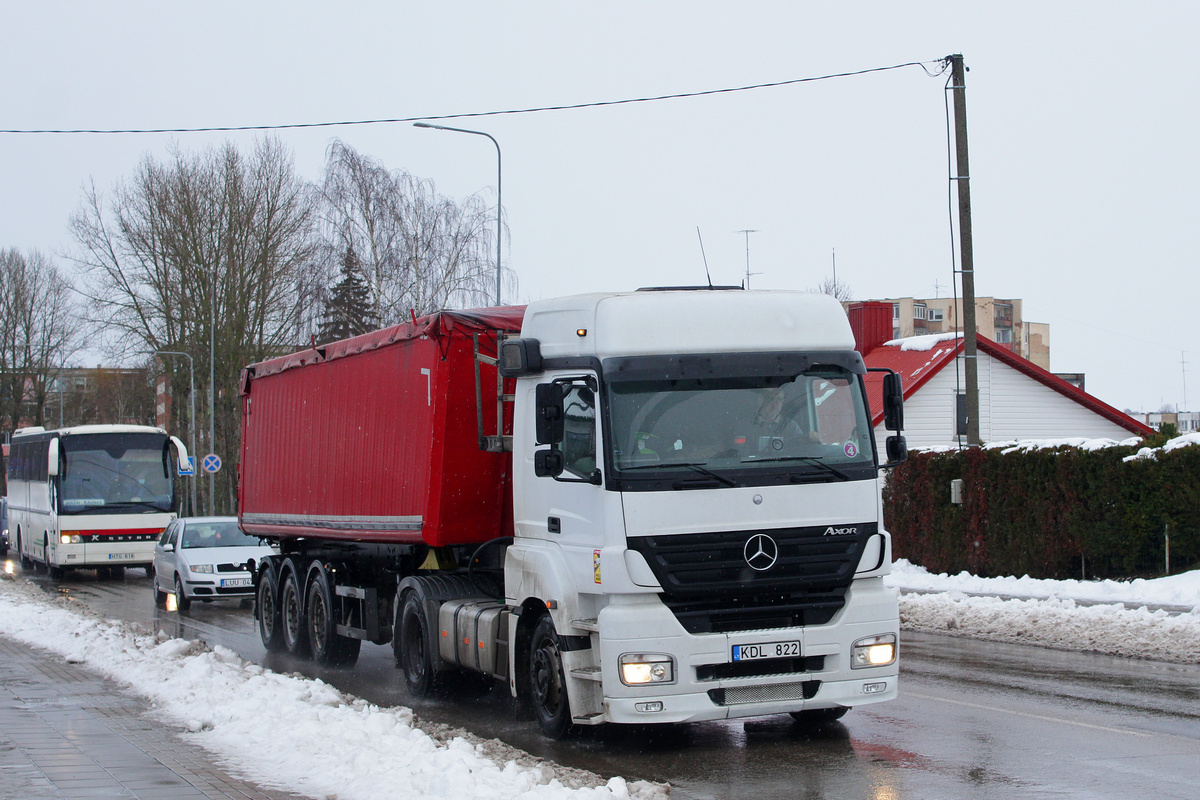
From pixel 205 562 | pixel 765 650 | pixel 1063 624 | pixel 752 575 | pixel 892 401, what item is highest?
pixel 892 401

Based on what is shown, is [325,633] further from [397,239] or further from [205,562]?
[397,239]

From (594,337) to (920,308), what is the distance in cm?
11341

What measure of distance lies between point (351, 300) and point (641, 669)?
140 feet

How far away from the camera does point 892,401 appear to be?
9.08 meters

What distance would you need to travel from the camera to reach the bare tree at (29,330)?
70.9 meters

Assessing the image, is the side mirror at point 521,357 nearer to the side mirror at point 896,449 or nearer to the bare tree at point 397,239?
the side mirror at point 896,449

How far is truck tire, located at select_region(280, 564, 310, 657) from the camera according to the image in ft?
47.7

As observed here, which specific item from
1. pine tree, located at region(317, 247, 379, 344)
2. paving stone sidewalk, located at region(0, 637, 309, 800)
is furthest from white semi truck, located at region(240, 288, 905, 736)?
pine tree, located at region(317, 247, 379, 344)

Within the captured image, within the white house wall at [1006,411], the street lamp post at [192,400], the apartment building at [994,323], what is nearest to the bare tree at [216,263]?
the street lamp post at [192,400]

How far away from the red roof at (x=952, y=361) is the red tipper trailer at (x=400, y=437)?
2184cm

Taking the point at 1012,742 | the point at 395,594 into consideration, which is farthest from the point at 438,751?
the point at 395,594

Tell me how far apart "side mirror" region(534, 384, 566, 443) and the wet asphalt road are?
207 centimetres

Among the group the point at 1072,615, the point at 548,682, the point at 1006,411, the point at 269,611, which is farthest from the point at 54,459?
the point at 1006,411

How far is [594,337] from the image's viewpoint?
8594 mm
